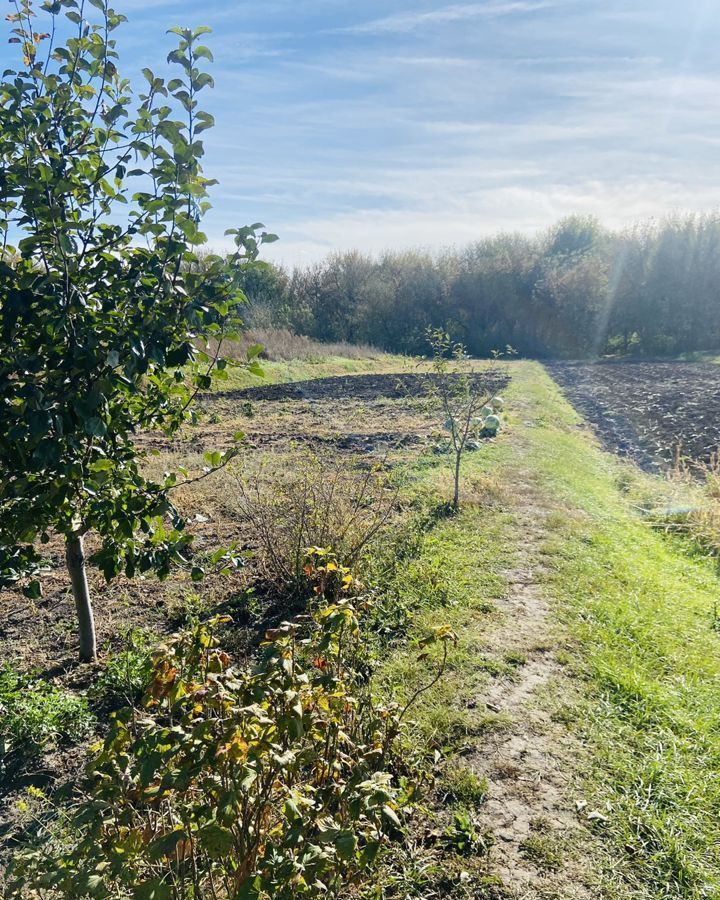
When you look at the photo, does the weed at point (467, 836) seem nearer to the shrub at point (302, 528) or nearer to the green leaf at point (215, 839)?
the green leaf at point (215, 839)

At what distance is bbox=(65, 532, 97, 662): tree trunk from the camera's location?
392 centimetres

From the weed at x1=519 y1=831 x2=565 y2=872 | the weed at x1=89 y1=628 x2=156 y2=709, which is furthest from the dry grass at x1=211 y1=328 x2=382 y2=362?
the weed at x1=519 y1=831 x2=565 y2=872

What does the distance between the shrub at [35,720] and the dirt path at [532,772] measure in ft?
7.36

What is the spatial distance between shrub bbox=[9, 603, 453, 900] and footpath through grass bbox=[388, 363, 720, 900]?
117cm

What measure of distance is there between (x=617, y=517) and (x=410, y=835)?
5.74 m

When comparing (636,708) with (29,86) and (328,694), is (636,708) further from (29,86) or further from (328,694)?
(29,86)

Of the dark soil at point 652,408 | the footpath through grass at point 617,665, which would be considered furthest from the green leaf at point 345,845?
the dark soil at point 652,408

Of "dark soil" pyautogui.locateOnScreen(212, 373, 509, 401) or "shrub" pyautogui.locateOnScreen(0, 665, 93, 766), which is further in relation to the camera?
"dark soil" pyautogui.locateOnScreen(212, 373, 509, 401)

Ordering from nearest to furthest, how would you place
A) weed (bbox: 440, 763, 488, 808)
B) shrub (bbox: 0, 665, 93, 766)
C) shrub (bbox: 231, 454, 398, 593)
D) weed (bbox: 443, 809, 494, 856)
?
weed (bbox: 443, 809, 494, 856)
weed (bbox: 440, 763, 488, 808)
shrub (bbox: 0, 665, 93, 766)
shrub (bbox: 231, 454, 398, 593)

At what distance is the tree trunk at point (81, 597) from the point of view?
3.92 meters

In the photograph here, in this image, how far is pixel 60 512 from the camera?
3.02m

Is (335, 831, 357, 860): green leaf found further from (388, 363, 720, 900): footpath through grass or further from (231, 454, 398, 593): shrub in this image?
(231, 454, 398, 593): shrub

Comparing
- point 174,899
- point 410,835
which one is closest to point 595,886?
point 410,835

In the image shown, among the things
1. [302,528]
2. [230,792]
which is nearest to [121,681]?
[302,528]
